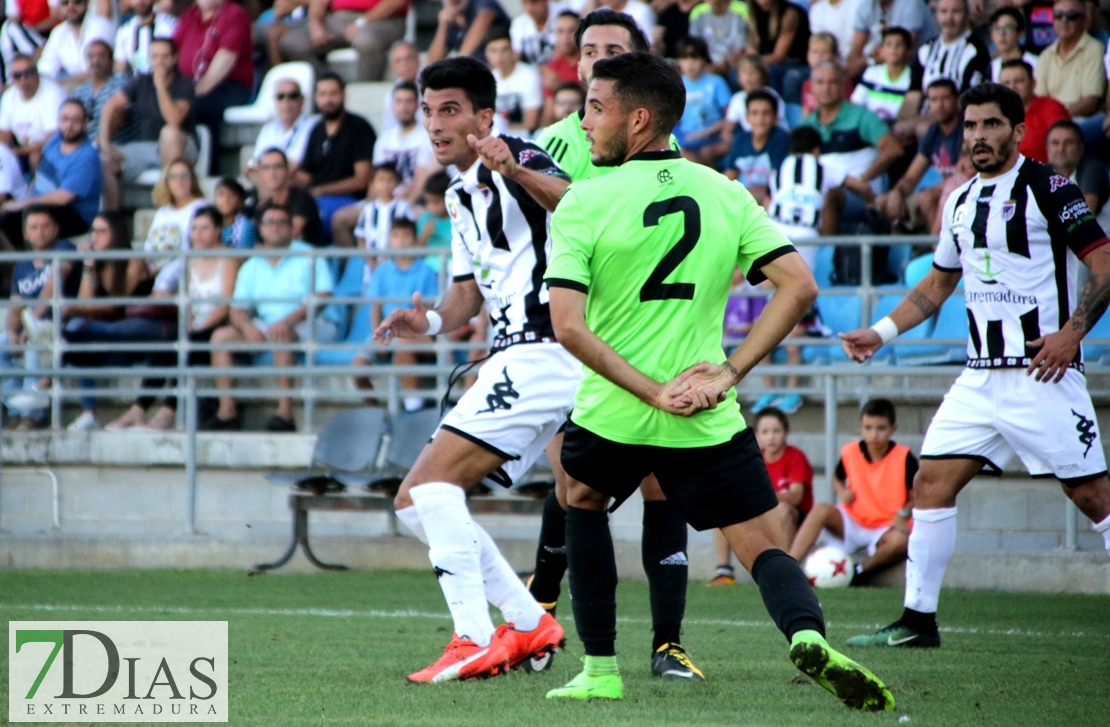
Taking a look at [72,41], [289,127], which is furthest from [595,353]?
[72,41]

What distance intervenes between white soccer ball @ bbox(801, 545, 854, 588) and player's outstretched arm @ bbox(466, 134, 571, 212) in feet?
14.7

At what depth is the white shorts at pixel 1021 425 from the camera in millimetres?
6594

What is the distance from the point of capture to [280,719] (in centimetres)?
A: 475

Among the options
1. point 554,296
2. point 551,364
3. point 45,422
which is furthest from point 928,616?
point 45,422

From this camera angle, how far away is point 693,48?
13.1m

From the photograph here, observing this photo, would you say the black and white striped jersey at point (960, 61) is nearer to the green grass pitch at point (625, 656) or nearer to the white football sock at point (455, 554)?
the green grass pitch at point (625, 656)

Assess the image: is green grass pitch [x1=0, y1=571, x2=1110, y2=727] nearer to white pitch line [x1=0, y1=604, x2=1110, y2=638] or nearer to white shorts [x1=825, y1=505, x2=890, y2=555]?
white pitch line [x1=0, y1=604, x2=1110, y2=638]

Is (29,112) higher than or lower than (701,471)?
higher

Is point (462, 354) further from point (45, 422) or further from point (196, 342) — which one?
point (45, 422)

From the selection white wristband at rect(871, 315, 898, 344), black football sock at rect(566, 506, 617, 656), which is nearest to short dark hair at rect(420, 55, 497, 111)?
black football sock at rect(566, 506, 617, 656)

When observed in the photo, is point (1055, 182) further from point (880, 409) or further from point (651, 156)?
point (880, 409)

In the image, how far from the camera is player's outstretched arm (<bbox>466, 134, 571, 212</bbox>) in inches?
213

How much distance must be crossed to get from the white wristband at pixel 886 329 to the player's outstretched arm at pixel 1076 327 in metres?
0.61

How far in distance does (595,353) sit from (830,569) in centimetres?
519
